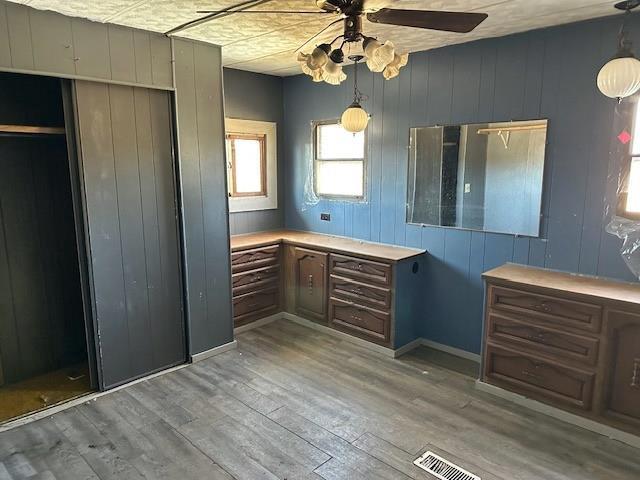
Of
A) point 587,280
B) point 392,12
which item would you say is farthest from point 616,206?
point 392,12

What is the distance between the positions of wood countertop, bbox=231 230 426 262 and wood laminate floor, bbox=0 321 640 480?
0.90m

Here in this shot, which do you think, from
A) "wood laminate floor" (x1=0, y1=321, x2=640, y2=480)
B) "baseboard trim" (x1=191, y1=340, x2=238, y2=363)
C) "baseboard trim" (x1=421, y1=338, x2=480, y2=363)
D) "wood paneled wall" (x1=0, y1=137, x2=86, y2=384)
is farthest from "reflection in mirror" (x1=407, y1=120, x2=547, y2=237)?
"wood paneled wall" (x1=0, y1=137, x2=86, y2=384)

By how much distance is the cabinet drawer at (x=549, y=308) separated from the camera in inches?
102

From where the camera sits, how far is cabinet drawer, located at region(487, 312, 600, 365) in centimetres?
263

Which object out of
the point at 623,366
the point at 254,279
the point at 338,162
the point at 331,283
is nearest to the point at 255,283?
the point at 254,279

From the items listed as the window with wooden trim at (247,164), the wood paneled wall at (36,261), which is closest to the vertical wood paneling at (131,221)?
the wood paneled wall at (36,261)

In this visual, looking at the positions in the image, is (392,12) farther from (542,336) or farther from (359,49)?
(542,336)

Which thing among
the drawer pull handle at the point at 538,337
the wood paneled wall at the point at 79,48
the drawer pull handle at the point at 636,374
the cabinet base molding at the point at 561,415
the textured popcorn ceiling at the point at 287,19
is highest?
the textured popcorn ceiling at the point at 287,19

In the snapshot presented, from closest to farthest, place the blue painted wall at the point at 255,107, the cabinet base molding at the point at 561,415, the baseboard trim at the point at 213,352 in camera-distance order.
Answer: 1. the cabinet base molding at the point at 561,415
2. the baseboard trim at the point at 213,352
3. the blue painted wall at the point at 255,107

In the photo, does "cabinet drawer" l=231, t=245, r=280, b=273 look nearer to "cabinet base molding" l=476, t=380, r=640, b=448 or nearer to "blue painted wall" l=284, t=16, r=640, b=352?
"blue painted wall" l=284, t=16, r=640, b=352

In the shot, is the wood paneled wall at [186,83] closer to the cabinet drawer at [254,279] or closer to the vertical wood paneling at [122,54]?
the vertical wood paneling at [122,54]

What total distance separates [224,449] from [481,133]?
2730 millimetres

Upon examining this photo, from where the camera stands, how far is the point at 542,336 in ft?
9.19

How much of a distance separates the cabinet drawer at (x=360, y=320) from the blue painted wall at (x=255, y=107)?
3.96 feet
